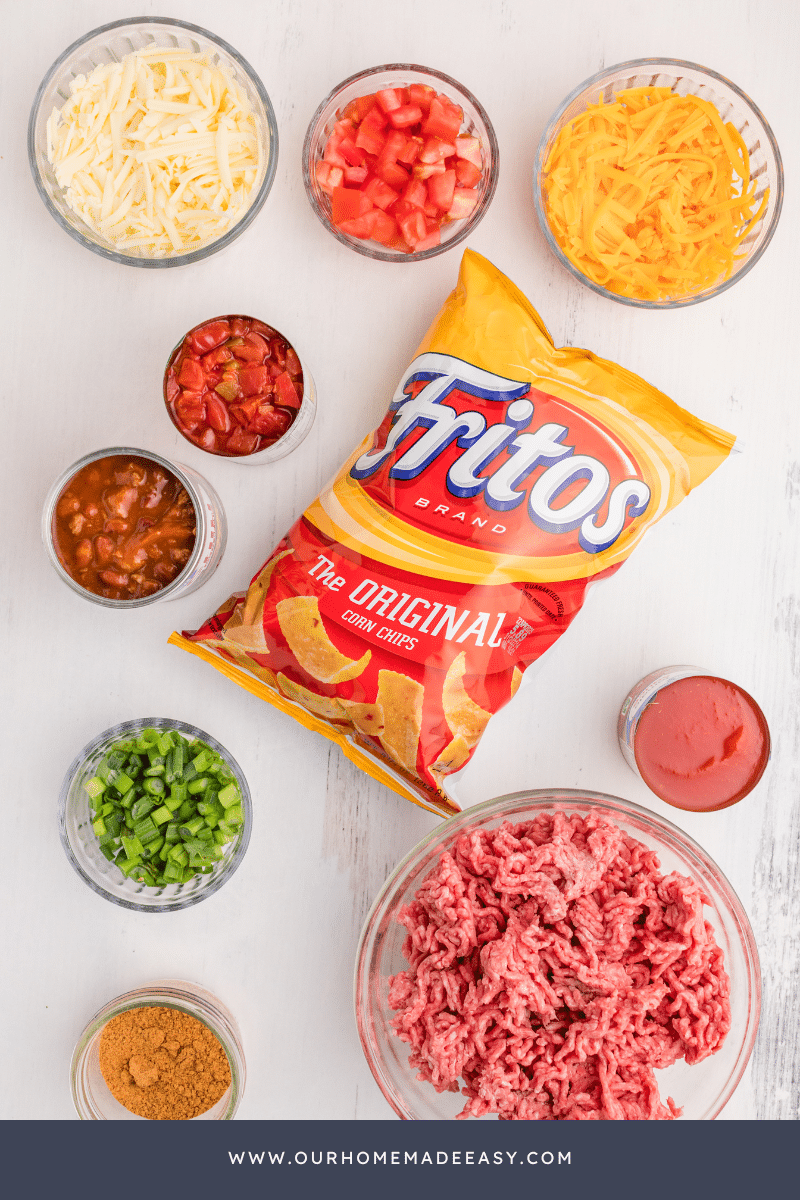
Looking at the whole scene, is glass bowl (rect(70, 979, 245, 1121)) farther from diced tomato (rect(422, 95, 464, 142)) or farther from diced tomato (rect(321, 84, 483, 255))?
diced tomato (rect(422, 95, 464, 142))

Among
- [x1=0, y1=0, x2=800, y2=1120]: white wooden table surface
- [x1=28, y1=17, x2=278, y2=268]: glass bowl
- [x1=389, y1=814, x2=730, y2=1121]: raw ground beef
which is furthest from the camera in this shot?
[x1=0, y1=0, x2=800, y2=1120]: white wooden table surface

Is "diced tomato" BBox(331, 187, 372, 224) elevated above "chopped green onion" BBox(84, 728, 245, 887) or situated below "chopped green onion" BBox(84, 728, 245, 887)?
above

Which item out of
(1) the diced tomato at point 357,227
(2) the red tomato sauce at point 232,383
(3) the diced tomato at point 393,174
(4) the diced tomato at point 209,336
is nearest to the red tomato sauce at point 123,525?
(2) the red tomato sauce at point 232,383

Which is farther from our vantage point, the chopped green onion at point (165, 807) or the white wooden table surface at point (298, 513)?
the white wooden table surface at point (298, 513)

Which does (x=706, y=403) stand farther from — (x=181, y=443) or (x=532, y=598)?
(x=181, y=443)

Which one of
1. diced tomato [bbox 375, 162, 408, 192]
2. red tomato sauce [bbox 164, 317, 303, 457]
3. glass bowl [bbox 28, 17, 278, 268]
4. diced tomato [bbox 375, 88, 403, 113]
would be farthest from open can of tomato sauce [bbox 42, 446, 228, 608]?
diced tomato [bbox 375, 88, 403, 113]

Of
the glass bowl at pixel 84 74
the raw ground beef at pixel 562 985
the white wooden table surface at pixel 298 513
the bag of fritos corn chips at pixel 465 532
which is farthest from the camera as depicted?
the white wooden table surface at pixel 298 513

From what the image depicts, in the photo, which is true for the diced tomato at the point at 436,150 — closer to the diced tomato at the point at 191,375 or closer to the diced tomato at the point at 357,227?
the diced tomato at the point at 357,227

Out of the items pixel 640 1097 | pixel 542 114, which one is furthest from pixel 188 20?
pixel 640 1097
